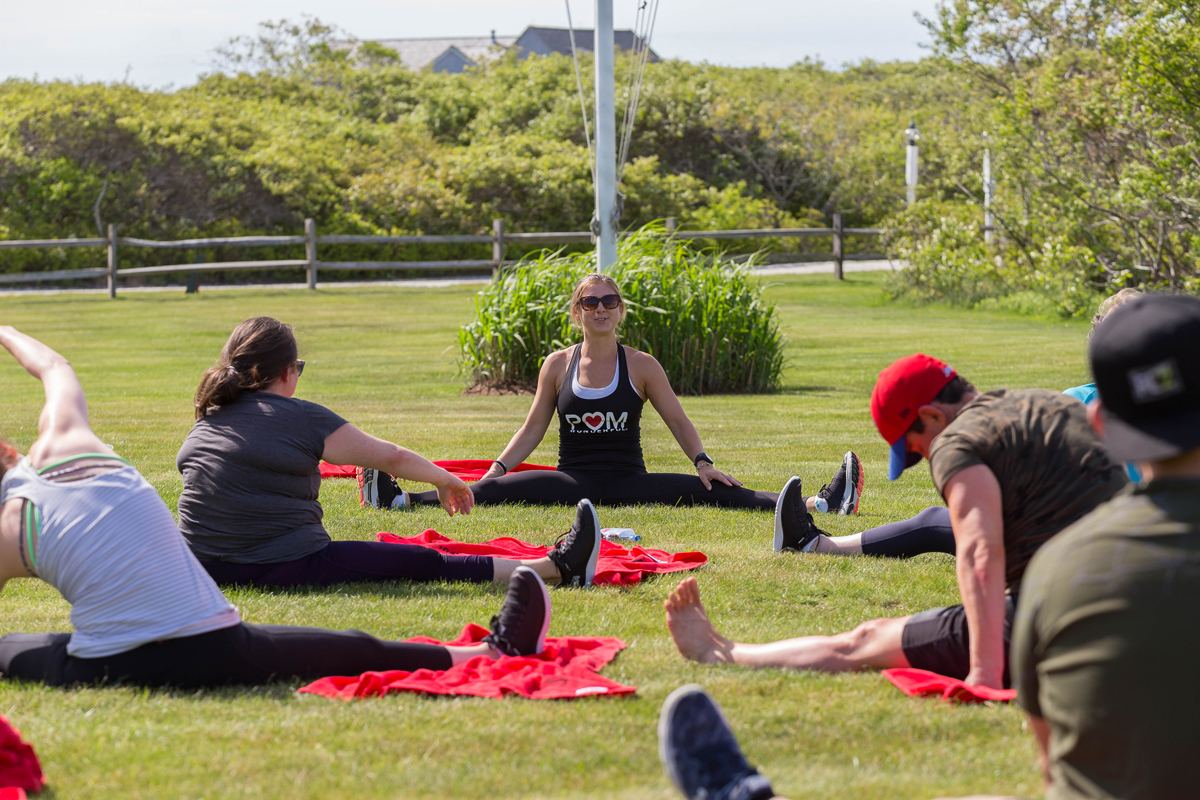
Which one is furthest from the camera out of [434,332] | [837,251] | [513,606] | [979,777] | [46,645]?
[837,251]

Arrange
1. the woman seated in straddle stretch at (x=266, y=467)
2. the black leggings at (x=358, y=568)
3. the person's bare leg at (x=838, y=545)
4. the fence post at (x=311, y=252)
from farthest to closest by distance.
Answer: the fence post at (x=311, y=252)
the person's bare leg at (x=838, y=545)
the black leggings at (x=358, y=568)
the woman seated in straddle stretch at (x=266, y=467)

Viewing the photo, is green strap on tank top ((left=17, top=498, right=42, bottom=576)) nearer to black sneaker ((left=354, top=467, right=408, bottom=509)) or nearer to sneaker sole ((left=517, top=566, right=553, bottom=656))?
sneaker sole ((left=517, top=566, right=553, bottom=656))

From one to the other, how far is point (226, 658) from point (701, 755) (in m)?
1.64

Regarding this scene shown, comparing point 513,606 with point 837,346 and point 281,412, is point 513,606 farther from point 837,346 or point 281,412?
point 837,346

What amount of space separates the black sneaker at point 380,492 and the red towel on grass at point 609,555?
0.94 m

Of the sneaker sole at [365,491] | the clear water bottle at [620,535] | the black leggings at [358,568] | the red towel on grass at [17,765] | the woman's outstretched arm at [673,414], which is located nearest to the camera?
the red towel on grass at [17,765]

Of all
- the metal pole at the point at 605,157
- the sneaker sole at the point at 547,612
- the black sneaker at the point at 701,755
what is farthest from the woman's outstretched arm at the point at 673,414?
the metal pole at the point at 605,157

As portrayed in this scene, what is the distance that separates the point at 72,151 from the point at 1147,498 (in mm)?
31010

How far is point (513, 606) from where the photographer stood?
155 inches

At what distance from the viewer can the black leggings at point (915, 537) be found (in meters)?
5.29

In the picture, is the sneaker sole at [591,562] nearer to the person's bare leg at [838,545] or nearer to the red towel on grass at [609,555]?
the red towel on grass at [609,555]

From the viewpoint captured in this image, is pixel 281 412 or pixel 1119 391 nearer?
pixel 1119 391

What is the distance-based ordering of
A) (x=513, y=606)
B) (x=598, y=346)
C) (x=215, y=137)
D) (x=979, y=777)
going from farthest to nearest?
(x=215, y=137) < (x=598, y=346) < (x=513, y=606) < (x=979, y=777)

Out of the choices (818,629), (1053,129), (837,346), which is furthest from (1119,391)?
(1053,129)
